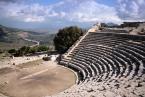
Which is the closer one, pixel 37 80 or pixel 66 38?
pixel 37 80

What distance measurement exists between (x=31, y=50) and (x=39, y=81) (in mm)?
22146

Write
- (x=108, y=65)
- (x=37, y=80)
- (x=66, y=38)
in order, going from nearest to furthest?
(x=108, y=65) → (x=37, y=80) → (x=66, y=38)

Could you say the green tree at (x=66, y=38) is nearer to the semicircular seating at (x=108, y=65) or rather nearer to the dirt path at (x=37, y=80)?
the semicircular seating at (x=108, y=65)

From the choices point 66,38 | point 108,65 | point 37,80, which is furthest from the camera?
point 66,38

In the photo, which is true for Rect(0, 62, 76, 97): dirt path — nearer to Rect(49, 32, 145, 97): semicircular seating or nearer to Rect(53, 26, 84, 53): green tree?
Rect(49, 32, 145, 97): semicircular seating

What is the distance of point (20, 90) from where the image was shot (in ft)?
91.9

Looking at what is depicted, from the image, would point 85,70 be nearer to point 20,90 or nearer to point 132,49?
point 132,49

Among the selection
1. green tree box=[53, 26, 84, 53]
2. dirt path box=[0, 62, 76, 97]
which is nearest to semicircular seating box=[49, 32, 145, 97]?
dirt path box=[0, 62, 76, 97]

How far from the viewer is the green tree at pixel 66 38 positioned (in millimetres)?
47969

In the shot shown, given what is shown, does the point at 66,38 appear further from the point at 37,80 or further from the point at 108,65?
the point at 108,65

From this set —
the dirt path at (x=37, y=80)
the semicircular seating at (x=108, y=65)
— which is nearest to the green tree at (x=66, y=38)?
the semicircular seating at (x=108, y=65)

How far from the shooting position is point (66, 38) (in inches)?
1908

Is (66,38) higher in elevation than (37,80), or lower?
higher

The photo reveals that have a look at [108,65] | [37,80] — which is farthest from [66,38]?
[108,65]
